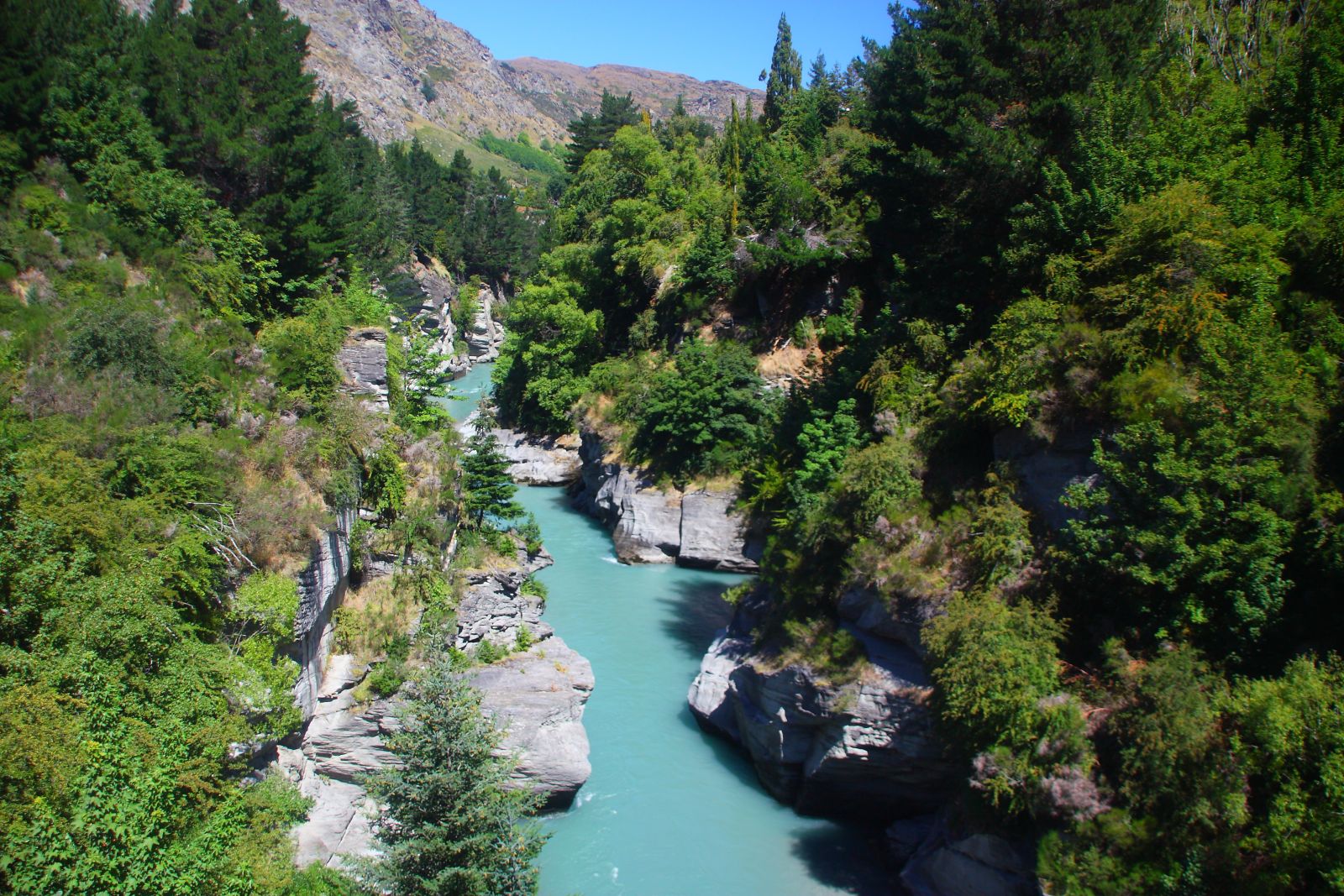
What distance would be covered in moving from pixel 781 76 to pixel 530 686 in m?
43.6

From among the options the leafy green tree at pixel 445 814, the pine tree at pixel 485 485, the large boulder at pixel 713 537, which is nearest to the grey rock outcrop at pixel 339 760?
the leafy green tree at pixel 445 814

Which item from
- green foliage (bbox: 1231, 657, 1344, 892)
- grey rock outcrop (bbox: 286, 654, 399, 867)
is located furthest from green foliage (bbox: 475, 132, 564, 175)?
green foliage (bbox: 1231, 657, 1344, 892)

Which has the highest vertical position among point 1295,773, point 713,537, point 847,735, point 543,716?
point 1295,773

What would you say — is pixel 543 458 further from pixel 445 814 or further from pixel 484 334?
pixel 484 334

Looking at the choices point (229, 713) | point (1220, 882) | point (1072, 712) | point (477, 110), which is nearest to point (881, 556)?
point (1072, 712)

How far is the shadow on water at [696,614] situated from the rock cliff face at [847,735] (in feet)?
13.4

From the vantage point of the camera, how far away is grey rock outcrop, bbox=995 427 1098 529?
39.9 ft

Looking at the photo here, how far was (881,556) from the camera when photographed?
545 inches

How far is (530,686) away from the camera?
15.5 metres

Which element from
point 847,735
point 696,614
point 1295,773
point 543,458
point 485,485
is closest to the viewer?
point 1295,773

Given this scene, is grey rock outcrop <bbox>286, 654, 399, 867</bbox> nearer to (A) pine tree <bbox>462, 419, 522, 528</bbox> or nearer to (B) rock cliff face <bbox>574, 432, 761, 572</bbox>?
(A) pine tree <bbox>462, 419, 522, 528</bbox>

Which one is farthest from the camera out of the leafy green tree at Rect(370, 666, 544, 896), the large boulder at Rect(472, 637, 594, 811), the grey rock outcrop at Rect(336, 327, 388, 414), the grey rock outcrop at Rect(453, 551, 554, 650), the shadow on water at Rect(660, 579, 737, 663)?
the shadow on water at Rect(660, 579, 737, 663)

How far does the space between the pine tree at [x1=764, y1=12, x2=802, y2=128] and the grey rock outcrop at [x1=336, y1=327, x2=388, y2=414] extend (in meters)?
30.4

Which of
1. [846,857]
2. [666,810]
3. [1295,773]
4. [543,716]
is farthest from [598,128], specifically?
[1295,773]
